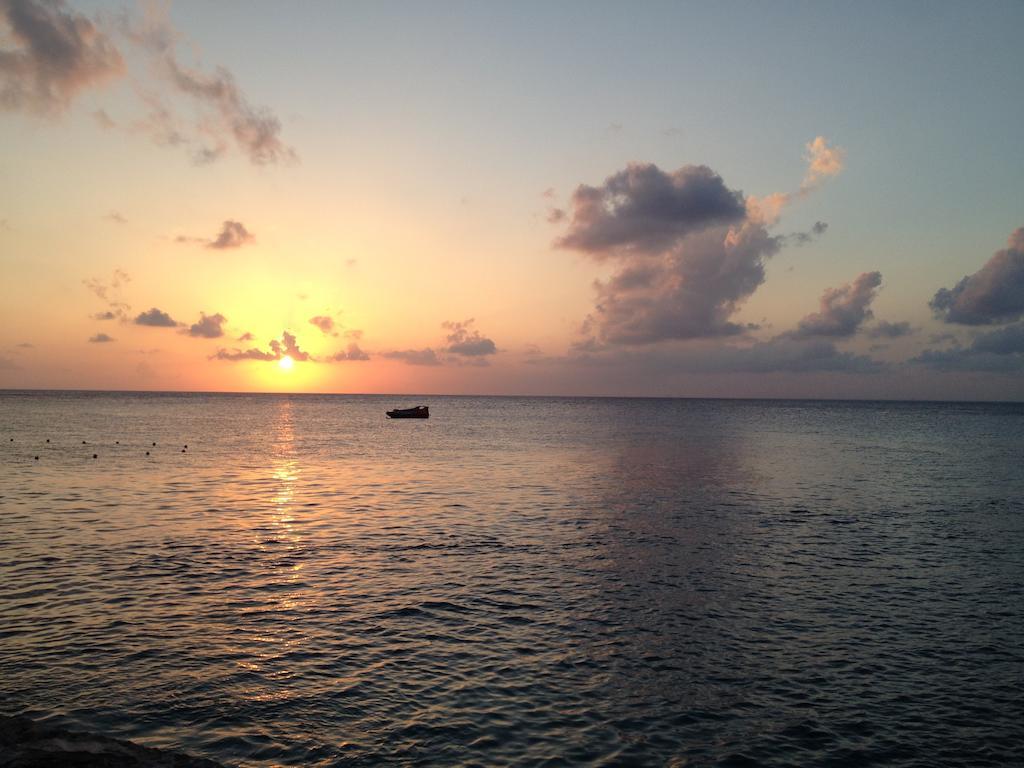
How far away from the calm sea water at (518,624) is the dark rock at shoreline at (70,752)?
2.01 meters

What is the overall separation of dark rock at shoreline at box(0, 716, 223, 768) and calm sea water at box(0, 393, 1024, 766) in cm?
201

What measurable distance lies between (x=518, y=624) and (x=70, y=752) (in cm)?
1356

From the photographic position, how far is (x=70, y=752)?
1171 cm

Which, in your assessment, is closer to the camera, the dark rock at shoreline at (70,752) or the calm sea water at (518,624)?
the dark rock at shoreline at (70,752)

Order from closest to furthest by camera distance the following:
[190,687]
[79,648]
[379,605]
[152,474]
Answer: [190,687] → [79,648] → [379,605] → [152,474]

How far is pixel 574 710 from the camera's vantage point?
1648cm

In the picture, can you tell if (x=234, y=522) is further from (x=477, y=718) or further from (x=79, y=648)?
(x=477, y=718)

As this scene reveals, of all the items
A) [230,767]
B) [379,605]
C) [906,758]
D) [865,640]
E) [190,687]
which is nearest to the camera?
[230,767]

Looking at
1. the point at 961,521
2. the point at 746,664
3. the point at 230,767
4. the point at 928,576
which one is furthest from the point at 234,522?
the point at 961,521

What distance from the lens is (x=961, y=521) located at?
42969 mm

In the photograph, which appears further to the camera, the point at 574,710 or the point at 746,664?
the point at 746,664

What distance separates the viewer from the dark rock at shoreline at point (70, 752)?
37.3ft

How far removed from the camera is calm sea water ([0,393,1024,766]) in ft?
50.4

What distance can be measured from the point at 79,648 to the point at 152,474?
151 feet
